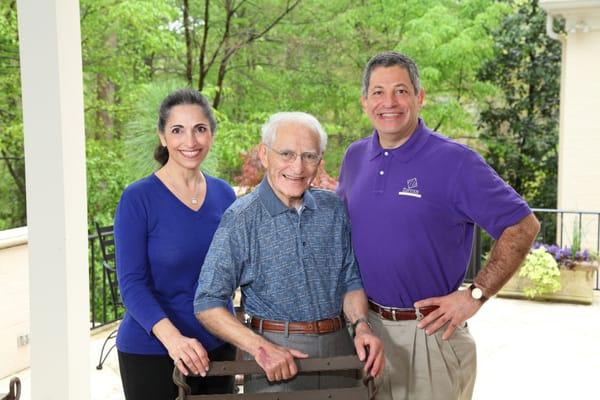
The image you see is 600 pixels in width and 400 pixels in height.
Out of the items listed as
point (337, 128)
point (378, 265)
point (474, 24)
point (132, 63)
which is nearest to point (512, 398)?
point (378, 265)

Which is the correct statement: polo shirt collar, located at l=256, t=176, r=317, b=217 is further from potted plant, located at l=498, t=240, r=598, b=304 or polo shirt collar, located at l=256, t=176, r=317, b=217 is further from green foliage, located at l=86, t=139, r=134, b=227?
green foliage, located at l=86, t=139, r=134, b=227

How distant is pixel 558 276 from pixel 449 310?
4774 millimetres

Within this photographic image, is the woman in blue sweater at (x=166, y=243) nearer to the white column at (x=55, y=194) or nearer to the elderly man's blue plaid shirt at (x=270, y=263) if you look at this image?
the elderly man's blue plaid shirt at (x=270, y=263)

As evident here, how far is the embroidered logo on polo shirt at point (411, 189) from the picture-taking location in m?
1.96

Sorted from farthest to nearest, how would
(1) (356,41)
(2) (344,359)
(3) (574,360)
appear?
(1) (356,41), (3) (574,360), (2) (344,359)

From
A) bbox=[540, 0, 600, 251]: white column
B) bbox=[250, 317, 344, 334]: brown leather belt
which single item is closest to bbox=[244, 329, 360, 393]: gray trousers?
bbox=[250, 317, 344, 334]: brown leather belt

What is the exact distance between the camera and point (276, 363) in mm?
1612

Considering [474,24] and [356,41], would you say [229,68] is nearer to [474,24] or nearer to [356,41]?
[356,41]

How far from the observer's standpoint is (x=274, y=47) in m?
10.8

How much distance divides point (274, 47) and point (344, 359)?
964 centimetres

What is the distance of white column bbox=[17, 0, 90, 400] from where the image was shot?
2.42m

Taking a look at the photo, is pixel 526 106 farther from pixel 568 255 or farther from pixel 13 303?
pixel 13 303

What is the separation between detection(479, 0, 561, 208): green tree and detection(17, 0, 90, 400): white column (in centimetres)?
932

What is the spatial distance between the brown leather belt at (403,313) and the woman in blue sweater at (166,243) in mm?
449
